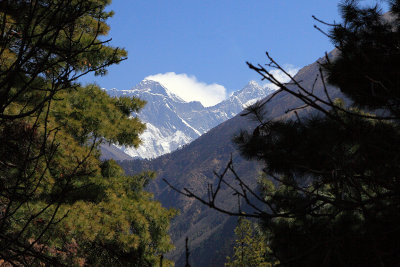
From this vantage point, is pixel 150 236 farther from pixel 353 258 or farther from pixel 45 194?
pixel 353 258

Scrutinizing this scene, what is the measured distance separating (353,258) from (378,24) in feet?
12.8

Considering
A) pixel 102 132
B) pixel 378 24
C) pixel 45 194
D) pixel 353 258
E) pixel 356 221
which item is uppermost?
pixel 102 132

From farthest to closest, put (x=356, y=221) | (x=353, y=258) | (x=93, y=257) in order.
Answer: (x=93, y=257) → (x=356, y=221) → (x=353, y=258)

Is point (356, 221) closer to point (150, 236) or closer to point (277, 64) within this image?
point (277, 64)

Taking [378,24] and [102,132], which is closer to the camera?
[378,24]

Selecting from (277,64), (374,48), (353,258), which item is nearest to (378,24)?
(374,48)

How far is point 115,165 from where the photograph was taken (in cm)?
1094

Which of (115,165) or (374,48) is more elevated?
(115,165)

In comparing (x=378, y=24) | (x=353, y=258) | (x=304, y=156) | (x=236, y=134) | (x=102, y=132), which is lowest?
(x=353, y=258)

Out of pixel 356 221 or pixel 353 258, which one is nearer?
pixel 353 258

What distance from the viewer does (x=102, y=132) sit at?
10.0m

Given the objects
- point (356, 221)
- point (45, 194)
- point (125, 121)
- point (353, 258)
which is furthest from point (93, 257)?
point (353, 258)

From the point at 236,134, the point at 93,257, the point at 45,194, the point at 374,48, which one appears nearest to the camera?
the point at 374,48

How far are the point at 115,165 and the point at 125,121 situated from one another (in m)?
1.46
